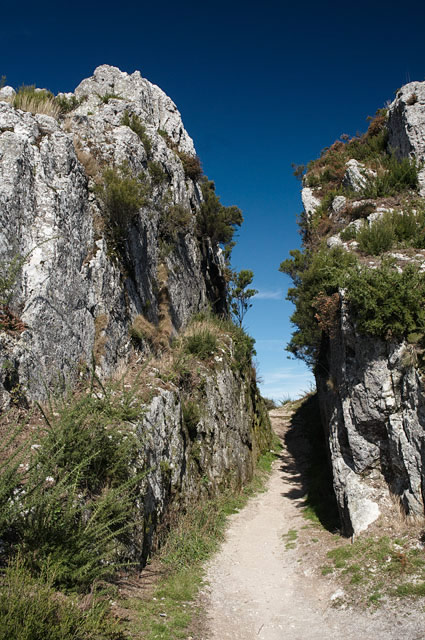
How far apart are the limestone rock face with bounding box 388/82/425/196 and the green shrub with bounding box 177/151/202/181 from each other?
10748 mm

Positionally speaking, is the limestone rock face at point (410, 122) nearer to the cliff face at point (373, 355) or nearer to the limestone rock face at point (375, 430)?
the cliff face at point (373, 355)

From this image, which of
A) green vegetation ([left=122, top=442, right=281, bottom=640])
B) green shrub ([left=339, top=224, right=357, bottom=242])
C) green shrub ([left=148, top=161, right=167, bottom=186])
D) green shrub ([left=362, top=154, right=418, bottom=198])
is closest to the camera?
green vegetation ([left=122, top=442, right=281, bottom=640])

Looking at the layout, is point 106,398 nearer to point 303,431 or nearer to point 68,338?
point 68,338

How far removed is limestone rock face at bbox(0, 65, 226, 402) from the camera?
30.8ft

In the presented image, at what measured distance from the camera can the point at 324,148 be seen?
91.9 feet

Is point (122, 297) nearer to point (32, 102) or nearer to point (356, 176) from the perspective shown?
point (32, 102)

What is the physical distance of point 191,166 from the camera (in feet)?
70.7

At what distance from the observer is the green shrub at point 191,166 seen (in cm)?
2148

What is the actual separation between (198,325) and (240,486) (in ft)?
22.5

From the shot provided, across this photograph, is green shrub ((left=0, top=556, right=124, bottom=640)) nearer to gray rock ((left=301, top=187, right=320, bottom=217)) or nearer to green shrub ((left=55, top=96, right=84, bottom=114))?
green shrub ((left=55, top=96, right=84, bottom=114))

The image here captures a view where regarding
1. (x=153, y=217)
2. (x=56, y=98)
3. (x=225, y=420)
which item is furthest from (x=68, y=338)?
(x=56, y=98)

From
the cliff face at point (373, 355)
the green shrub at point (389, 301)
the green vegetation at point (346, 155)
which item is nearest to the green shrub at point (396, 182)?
the cliff face at point (373, 355)

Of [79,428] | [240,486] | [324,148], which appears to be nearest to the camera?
Answer: [79,428]

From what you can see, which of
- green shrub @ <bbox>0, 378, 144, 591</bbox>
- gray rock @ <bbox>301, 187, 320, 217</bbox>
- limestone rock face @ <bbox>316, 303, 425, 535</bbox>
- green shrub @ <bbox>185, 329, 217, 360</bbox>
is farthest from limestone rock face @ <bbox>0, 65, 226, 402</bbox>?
gray rock @ <bbox>301, 187, 320, 217</bbox>
